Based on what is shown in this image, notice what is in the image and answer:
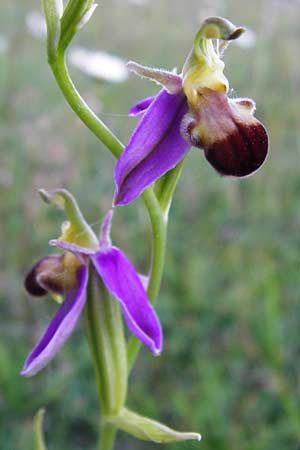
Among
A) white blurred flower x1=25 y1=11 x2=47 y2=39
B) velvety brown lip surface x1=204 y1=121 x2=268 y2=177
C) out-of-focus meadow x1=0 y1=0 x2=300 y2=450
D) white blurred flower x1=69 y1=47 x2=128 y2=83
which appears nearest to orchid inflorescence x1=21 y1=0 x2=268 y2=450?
velvety brown lip surface x1=204 y1=121 x2=268 y2=177

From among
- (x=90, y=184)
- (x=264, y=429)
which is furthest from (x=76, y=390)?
(x=90, y=184)

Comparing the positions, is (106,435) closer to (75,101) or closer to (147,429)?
(147,429)

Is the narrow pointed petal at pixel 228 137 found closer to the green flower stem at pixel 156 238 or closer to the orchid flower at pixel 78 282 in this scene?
the green flower stem at pixel 156 238

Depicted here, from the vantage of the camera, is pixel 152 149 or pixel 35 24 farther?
pixel 35 24

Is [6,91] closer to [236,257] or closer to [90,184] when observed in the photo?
[90,184]

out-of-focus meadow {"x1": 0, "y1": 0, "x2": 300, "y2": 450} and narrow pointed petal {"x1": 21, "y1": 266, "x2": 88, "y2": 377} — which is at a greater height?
narrow pointed petal {"x1": 21, "y1": 266, "x2": 88, "y2": 377}

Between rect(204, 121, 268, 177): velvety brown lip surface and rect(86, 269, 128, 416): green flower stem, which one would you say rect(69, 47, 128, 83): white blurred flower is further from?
rect(204, 121, 268, 177): velvety brown lip surface

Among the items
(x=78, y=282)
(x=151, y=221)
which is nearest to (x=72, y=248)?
(x=78, y=282)
